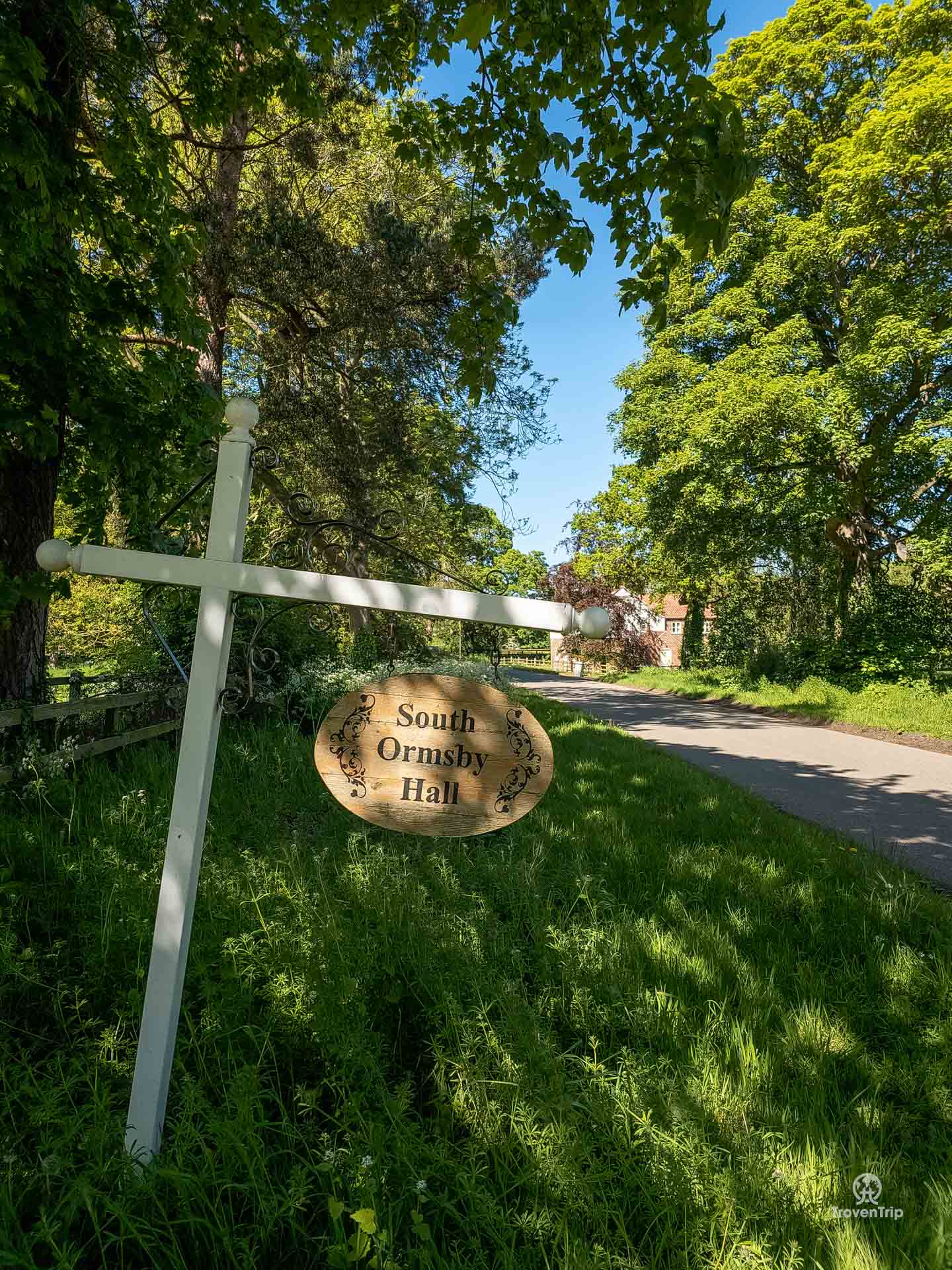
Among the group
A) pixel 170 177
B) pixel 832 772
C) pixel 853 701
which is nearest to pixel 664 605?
pixel 853 701

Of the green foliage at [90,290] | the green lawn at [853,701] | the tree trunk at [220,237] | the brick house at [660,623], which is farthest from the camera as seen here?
the brick house at [660,623]

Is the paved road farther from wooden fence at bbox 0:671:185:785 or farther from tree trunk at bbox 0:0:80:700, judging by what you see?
tree trunk at bbox 0:0:80:700

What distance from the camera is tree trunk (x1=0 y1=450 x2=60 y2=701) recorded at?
12.7ft

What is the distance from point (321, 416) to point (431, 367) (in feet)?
5.66

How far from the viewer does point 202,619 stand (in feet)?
5.59

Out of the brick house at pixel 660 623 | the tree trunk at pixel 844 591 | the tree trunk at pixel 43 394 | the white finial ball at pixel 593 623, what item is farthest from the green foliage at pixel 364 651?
the brick house at pixel 660 623

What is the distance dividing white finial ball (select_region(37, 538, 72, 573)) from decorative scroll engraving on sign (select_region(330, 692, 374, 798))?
2.79 ft

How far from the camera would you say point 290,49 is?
419 cm

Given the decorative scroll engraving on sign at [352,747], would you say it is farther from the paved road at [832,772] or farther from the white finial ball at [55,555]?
the paved road at [832,772]

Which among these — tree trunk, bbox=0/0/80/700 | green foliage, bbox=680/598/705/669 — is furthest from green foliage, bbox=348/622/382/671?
green foliage, bbox=680/598/705/669

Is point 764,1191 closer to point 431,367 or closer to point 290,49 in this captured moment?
point 290,49

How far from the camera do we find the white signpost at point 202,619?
1.61m

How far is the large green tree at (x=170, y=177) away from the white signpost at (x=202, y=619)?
1.39 metres

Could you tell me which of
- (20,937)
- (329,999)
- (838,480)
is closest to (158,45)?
(20,937)
